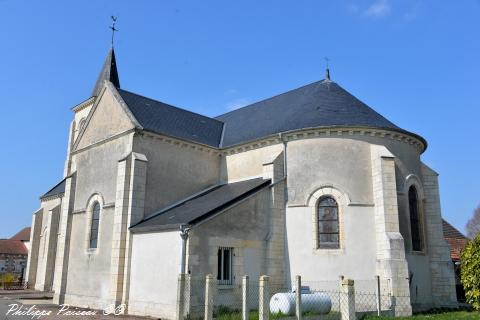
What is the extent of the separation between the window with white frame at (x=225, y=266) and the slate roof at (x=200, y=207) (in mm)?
1470

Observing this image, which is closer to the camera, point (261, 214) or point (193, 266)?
point (193, 266)

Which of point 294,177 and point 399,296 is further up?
point 294,177

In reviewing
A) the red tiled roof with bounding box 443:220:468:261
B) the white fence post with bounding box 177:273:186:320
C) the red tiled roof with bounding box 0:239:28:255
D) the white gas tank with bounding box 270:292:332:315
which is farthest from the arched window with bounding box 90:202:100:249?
the red tiled roof with bounding box 0:239:28:255

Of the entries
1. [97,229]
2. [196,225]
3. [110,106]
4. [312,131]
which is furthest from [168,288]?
[110,106]

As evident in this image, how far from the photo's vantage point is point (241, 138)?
20.2 meters

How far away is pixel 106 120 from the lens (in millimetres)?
19156

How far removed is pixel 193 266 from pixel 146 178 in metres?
4.95

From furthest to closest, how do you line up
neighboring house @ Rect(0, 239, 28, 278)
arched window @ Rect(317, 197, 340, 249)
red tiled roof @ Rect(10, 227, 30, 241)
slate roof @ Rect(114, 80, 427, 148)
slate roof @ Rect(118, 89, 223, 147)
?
red tiled roof @ Rect(10, 227, 30, 241) < neighboring house @ Rect(0, 239, 28, 278) < slate roof @ Rect(118, 89, 223, 147) < slate roof @ Rect(114, 80, 427, 148) < arched window @ Rect(317, 197, 340, 249)

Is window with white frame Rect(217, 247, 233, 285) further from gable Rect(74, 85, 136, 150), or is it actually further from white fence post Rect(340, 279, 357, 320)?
gable Rect(74, 85, 136, 150)

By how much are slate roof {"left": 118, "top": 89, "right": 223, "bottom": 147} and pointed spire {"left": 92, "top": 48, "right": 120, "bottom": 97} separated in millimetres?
14219

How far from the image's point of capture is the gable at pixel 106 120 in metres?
18.0

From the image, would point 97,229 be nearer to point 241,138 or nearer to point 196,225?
point 196,225

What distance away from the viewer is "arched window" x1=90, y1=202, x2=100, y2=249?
17812 mm

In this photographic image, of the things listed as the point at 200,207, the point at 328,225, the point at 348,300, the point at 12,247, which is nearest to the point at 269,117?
the point at 328,225
